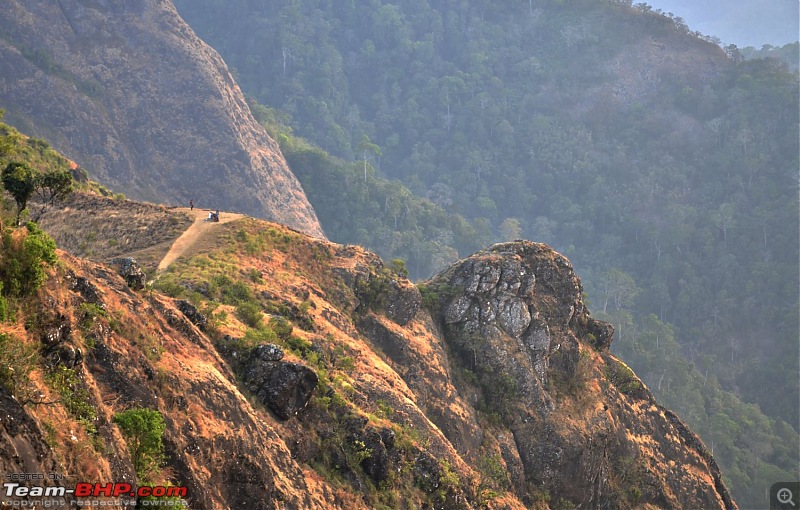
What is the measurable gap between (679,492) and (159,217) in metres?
32.1

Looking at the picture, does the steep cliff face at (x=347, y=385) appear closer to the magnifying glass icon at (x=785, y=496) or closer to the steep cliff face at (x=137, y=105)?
the magnifying glass icon at (x=785, y=496)

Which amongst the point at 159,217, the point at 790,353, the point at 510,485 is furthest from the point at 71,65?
the point at 790,353

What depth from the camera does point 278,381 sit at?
23.5 metres

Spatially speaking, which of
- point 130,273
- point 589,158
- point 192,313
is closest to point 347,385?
point 192,313

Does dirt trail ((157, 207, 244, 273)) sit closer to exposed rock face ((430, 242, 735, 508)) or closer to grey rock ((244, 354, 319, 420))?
grey rock ((244, 354, 319, 420))

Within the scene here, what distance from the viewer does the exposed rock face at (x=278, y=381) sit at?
2327cm

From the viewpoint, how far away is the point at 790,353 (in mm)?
107625

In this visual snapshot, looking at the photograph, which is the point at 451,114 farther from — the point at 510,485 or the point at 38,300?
the point at 38,300

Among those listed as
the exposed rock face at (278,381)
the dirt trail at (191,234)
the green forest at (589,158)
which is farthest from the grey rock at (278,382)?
the green forest at (589,158)

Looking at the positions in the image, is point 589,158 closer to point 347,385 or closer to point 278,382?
point 347,385

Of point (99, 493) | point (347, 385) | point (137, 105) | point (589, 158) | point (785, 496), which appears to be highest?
point (589, 158)

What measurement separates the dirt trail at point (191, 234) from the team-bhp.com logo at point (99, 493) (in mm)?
16905

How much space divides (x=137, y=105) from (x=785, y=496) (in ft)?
283

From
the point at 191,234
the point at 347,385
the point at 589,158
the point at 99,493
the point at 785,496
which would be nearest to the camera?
the point at 99,493
